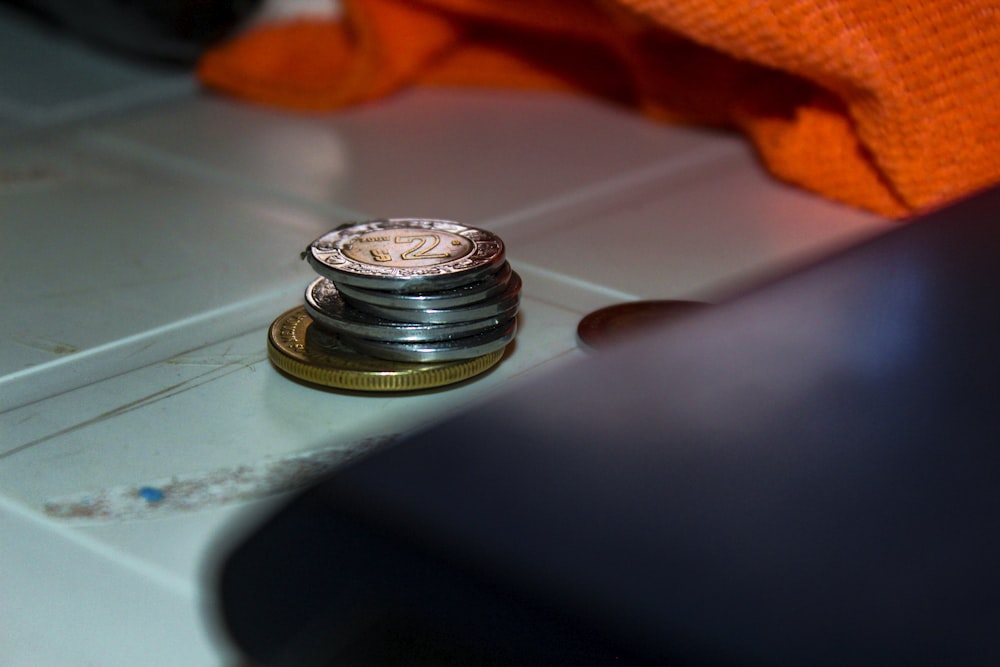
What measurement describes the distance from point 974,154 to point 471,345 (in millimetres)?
521

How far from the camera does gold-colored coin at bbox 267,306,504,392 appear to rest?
2.23ft

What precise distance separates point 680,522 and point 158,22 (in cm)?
118

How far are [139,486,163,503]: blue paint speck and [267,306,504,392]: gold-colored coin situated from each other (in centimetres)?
13

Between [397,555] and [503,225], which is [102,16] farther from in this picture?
[397,555]

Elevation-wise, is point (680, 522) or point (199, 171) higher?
point (680, 522)

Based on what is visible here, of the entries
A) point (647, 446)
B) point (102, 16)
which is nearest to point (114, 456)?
point (647, 446)

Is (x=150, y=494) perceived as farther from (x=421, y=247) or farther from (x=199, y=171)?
(x=199, y=171)

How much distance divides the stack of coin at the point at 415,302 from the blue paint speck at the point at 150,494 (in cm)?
14

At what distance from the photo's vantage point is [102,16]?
151 cm

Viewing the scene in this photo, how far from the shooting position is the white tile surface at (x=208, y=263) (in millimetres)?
545

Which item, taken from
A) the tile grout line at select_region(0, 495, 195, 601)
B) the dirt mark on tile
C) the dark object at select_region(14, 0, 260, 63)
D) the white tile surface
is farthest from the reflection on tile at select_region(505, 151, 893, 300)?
the dark object at select_region(14, 0, 260, 63)

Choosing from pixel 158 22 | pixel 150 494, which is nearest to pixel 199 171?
pixel 158 22

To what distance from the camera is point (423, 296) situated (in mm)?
692

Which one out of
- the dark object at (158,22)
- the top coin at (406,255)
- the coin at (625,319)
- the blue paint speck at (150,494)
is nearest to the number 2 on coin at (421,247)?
the top coin at (406,255)
